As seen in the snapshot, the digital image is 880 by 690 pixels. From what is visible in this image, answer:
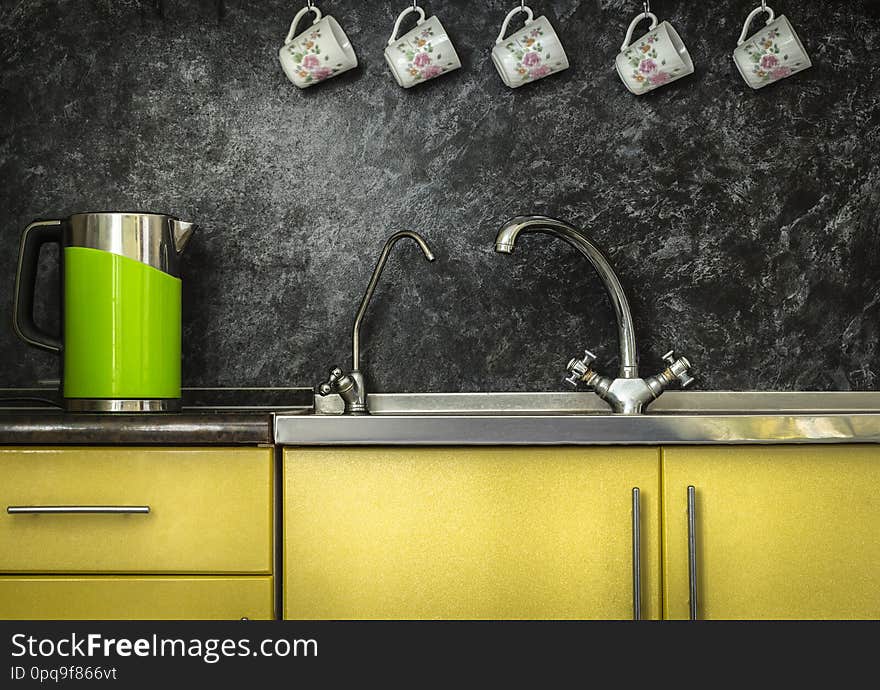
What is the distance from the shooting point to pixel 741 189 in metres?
1.79

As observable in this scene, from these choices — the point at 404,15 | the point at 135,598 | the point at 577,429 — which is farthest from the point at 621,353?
the point at 135,598

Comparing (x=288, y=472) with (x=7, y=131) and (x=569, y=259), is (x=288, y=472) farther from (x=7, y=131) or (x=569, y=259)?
(x=7, y=131)

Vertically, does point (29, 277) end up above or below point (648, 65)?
below

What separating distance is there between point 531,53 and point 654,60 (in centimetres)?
24

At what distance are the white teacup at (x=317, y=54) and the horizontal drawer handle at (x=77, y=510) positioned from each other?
36.1 inches

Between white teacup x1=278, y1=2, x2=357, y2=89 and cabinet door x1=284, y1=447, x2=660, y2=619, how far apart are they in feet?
2.78

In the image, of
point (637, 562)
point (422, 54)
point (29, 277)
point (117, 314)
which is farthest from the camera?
point (422, 54)

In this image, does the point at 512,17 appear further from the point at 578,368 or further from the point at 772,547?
the point at 772,547

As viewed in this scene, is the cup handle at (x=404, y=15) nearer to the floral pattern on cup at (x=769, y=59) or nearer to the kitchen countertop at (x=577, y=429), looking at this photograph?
the floral pattern on cup at (x=769, y=59)

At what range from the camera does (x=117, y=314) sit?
1428 millimetres

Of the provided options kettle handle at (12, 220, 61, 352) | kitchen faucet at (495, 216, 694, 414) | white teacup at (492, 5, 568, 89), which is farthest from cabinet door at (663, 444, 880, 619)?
kettle handle at (12, 220, 61, 352)

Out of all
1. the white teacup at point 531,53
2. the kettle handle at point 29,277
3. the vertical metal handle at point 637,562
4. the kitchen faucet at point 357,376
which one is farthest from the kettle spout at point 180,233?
the vertical metal handle at point 637,562

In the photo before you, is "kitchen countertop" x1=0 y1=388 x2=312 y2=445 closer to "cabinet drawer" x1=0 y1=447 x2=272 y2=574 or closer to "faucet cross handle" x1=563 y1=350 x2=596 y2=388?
"cabinet drawer" x1=0 y1=447 x2=272 y2=574

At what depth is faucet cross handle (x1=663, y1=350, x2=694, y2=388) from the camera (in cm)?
155
